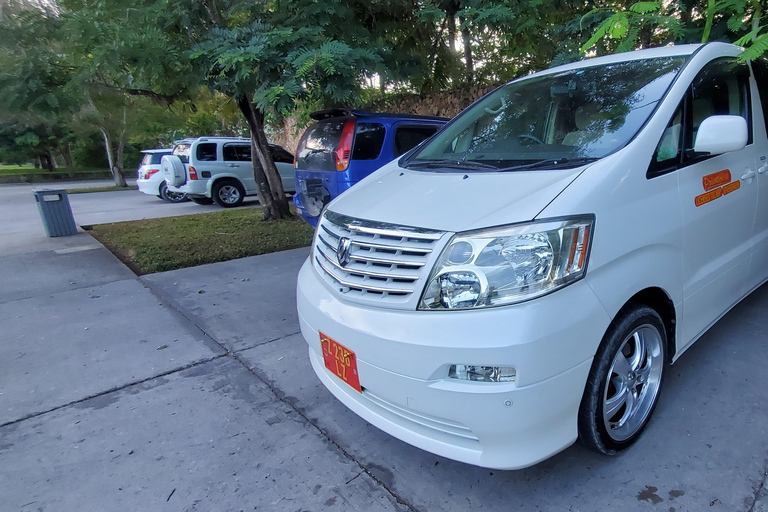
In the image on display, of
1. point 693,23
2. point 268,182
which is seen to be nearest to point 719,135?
point 693,23

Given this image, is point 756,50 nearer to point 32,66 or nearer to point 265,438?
point 265,438

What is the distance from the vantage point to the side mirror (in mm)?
2113

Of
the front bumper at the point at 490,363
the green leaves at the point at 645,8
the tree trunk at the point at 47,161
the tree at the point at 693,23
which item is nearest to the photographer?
the front bumper at the point at 490,363

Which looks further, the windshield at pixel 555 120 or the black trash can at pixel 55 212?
the black trash can at pixel 55 212

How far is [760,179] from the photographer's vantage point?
2836 mm

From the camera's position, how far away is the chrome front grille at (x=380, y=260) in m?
1.79

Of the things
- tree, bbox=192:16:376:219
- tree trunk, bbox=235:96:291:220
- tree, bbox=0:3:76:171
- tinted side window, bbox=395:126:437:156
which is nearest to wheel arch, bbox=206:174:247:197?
tree trunk, bbox=235:96:291:220

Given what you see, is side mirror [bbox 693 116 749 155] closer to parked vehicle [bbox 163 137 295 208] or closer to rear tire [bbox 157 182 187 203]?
parked vehicle [bbox 163 137 295 208]

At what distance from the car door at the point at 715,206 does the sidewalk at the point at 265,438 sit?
19.4 inches

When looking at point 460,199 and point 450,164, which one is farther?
point 450,164

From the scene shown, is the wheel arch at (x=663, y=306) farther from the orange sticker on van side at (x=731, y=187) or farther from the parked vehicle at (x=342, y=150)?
the parked vehicle at (x=342, y=150)

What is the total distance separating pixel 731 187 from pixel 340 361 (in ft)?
7.85

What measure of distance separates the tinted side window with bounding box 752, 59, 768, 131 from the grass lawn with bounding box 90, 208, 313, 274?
536 centimetres

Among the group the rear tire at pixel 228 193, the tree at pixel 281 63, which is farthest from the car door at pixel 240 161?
the tree at pixel 281 63
